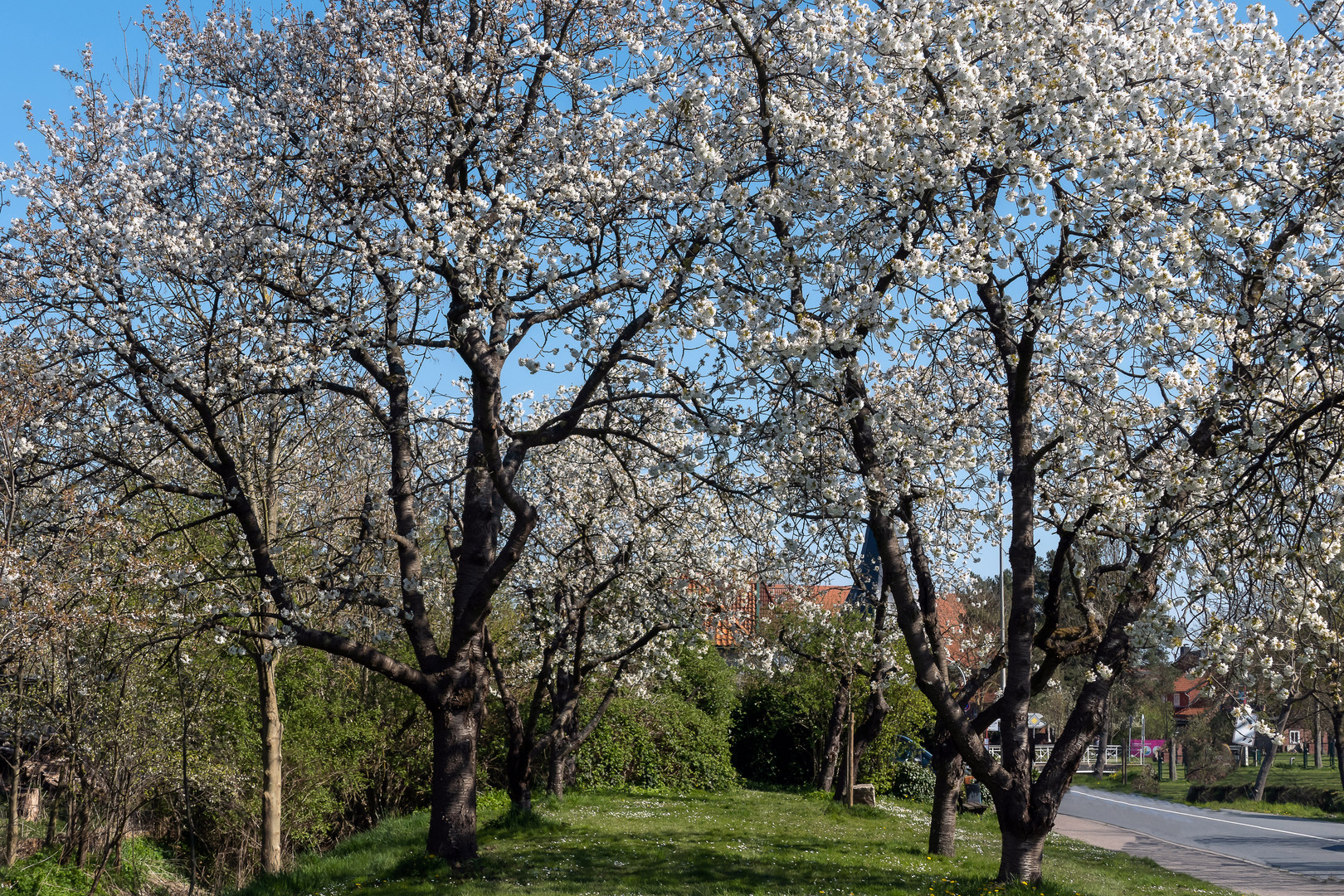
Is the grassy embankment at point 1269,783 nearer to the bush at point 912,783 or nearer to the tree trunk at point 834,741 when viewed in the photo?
the bush at point 912,783

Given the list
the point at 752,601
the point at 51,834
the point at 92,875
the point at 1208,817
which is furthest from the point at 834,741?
the point at 51,834

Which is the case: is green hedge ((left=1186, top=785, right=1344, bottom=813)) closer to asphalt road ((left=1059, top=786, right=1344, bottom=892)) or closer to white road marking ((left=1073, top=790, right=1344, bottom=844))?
asphalt road ((left=1059, top=786, right=1344, bottom=892))

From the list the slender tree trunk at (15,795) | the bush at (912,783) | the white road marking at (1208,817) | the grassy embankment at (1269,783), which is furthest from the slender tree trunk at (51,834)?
the grassy embankment at (1269,783)

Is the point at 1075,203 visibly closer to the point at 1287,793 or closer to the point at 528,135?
the point at 528,135

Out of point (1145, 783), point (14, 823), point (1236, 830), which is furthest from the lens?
point (1145, 783)

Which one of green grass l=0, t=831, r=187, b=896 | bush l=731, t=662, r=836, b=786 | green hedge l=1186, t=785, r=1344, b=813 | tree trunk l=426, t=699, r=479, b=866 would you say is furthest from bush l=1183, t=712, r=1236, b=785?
green grass l=0, t=831, r=187, b=896

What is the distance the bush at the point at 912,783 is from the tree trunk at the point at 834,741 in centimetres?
193

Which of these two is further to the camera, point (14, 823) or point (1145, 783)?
point (1145, 783)

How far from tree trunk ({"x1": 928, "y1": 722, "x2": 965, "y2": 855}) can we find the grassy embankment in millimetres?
18153

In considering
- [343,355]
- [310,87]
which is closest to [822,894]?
[343,355]

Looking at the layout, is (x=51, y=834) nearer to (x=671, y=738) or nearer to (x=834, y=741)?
(x=671, y=738)

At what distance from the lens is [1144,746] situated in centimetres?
5081

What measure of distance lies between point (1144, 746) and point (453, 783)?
5092 cm

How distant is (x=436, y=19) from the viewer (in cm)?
972
